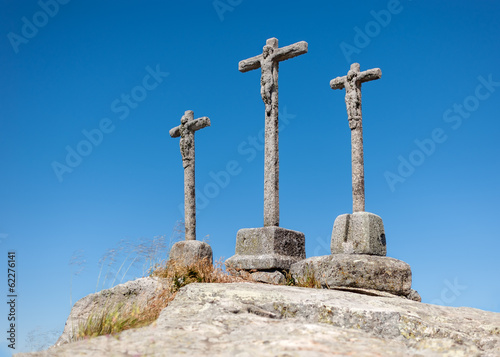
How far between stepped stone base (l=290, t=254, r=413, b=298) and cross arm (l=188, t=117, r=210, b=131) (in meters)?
4.04

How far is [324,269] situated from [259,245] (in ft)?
4.40

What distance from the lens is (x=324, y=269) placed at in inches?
278

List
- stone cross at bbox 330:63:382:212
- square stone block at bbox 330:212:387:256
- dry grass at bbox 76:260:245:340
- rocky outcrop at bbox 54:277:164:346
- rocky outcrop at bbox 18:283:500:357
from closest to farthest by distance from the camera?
rocky outcrop at bbox 18:283:500:357, dry grass at bbox 76:260:245:340, rocky outcrop at bbox 54:277:164:346, square stone block at bbox 330:212:387:256, stone cross at bbox 330:63:382:212

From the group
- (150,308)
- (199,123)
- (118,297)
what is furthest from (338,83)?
(150,308)

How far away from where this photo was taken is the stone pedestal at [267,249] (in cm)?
777

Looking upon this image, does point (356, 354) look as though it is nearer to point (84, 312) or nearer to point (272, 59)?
point (84, 312)

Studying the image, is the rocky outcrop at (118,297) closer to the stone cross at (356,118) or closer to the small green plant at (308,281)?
the small green plant at (308,281)

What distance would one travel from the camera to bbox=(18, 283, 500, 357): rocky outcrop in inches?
118

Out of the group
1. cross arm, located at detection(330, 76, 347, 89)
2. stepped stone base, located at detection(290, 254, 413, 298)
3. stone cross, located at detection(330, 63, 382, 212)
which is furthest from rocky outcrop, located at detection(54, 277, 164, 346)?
cross arm, located at detection(330, 76, 347, 89)

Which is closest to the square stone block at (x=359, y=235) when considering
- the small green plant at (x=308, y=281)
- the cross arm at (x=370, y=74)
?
the small green plant at (x=308, y=281)

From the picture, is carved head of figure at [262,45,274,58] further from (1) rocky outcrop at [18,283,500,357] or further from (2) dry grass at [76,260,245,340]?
(1) rocky outcrop at [18,283,500,357]

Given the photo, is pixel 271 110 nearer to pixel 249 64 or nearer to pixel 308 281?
pixel 249 64

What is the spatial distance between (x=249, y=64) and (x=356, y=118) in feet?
7.27

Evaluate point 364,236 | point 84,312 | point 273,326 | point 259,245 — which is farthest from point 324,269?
point 273,326
